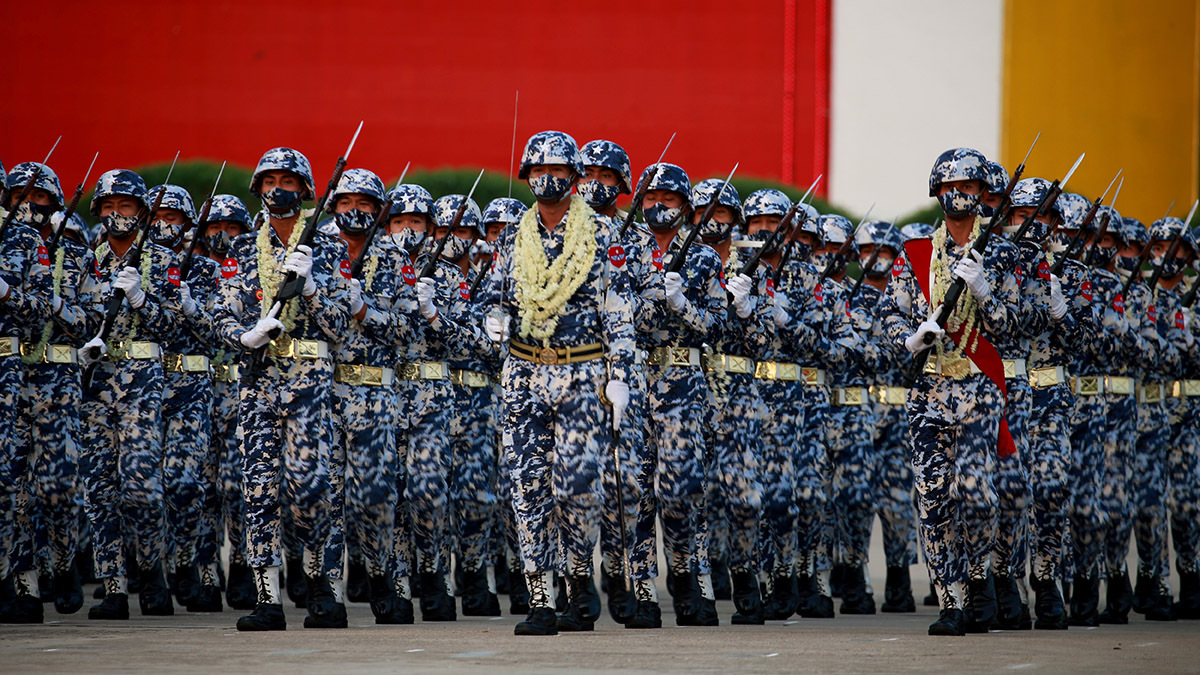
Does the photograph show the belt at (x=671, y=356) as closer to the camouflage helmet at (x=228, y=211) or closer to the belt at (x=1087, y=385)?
the belt at (x=1087, y=385)

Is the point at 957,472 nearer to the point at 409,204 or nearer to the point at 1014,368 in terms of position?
the point at 1014,368

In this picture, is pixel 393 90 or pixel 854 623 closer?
pixel 854 623

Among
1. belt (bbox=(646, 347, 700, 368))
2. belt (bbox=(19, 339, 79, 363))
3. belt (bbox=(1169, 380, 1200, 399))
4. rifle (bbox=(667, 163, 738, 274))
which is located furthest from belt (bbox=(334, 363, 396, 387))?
belt (bbox=(1169, 380, 1200, 399))

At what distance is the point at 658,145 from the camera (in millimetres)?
25844

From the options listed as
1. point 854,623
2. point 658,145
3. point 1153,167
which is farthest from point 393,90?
point 854,623

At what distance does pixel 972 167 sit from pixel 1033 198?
1.95 metres

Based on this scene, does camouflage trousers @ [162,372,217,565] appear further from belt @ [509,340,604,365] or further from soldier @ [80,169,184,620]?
belt @ [509,340,604,365]

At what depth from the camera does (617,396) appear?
29.1 feet

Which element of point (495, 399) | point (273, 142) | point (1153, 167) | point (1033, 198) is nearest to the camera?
point (1033, 198)

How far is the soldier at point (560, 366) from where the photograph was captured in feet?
29.3

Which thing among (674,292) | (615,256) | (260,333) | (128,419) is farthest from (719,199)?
(128,419)

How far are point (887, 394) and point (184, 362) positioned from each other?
530 centimetres

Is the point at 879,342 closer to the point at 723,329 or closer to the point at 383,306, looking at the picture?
the point at 723,329

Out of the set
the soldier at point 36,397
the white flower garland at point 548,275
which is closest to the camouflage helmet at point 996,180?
the white flower garland at point 548,275
